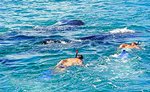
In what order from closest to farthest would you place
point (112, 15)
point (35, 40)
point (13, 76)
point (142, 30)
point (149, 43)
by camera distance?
point (13, 76)
point (149, 43)
point (35, 40)
point (142, 30)
point (112, 15)

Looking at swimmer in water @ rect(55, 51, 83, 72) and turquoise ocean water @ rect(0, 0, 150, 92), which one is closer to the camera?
turquoise ocean water @ rect(0, 0, 150, 92)

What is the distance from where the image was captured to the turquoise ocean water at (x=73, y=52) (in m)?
12.6

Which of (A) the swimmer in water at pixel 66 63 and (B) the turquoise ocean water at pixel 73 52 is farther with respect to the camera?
(A) the swimmer in water at pixel 66 63

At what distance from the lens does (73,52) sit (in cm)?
1683

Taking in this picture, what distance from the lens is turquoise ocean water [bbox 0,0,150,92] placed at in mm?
12555

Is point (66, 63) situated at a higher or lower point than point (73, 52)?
higher

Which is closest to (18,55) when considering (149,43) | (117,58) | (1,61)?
(1,61)

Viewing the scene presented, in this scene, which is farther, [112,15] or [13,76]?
[112,15]

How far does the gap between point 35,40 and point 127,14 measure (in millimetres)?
8910

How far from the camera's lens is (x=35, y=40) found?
18938mm

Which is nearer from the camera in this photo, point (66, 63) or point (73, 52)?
point (66, 63)

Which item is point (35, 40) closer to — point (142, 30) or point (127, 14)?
point (142, 30)

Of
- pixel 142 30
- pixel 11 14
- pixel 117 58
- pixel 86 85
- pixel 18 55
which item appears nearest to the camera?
pixel 86 85

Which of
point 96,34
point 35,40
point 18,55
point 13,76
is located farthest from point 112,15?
point 13,76
